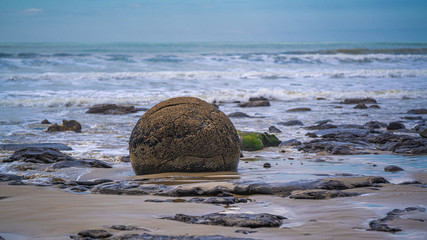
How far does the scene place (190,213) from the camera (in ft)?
13.0

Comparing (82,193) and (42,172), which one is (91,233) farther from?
(42,172)

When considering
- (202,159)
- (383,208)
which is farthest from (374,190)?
(202,159)

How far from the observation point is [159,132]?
19.2 feet

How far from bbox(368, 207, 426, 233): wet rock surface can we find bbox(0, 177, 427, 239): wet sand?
0.06 m

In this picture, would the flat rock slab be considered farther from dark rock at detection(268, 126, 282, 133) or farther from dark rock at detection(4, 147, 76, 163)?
dark rock at detection(268, 126, 282, 133)

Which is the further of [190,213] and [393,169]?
[393,169]

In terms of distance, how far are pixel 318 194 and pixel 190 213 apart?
4.51 ft

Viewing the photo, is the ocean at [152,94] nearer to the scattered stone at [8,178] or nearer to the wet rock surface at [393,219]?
the scattered stone at [8,178]

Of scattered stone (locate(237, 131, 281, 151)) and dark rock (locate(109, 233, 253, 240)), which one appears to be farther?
scattered stone (locate(237, 131, 281, 151))

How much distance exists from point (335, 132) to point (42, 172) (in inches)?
248

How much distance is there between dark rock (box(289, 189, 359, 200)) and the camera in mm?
4535

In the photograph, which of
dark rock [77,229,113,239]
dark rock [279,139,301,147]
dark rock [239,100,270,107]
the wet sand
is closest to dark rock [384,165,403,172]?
the wet sand

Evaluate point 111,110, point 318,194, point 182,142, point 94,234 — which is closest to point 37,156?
point 182,142

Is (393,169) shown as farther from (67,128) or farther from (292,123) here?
(67,128)
